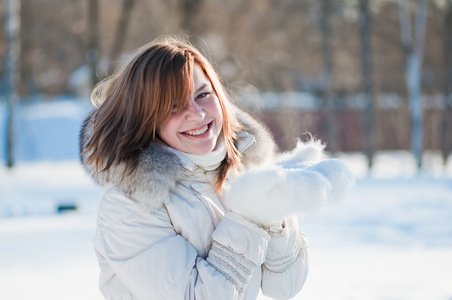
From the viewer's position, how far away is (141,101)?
5.31 feet

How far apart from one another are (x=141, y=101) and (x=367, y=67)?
14.1 metres

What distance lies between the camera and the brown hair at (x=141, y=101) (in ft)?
5.26

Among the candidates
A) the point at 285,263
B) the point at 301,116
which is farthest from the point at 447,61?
the point at 285,263

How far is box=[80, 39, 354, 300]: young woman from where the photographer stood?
60.1 inches

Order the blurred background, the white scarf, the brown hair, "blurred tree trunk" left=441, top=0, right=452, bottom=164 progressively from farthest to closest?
"blurred tree trunk" left=441, top=0, right=452, bottom=164 < the blurred background < the white scarf < the brown hair

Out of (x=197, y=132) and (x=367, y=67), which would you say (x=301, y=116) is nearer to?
(x=367, y=67)

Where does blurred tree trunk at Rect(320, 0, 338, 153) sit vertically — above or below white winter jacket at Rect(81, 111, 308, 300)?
above

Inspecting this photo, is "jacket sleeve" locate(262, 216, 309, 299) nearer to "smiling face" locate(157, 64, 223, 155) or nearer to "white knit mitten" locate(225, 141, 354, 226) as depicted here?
"white knit mitten" locate(225, 141, 354, 226)

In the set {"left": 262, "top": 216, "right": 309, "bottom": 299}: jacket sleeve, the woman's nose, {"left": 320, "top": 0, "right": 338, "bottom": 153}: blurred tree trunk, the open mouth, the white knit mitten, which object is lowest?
{"left": 262, "top": 216, "right": 309, "bottom": 299}: jacket sleeve

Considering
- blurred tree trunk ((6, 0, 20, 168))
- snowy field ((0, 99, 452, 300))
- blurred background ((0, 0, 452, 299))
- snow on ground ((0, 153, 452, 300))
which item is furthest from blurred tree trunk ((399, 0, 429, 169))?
blurred tree trunk ((6, 0, 20, 168))

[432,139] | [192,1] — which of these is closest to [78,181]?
[192,1]

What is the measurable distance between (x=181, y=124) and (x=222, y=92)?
215 millimetres

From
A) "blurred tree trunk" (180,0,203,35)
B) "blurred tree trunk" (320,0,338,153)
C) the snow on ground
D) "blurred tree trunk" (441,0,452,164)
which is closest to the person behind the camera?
the snow on ground

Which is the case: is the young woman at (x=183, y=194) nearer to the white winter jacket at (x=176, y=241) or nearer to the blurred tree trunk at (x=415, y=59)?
the white winter jacket at (x=176, y=241)
